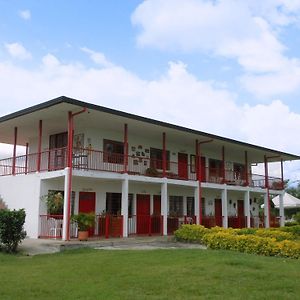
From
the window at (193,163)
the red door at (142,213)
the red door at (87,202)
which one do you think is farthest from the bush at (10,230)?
the window at (193,163)

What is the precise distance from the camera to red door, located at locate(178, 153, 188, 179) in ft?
86.7

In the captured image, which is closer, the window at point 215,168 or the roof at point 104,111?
the roof at point 104,111

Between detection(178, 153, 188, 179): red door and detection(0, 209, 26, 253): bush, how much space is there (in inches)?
465

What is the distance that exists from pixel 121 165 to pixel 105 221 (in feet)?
11.4

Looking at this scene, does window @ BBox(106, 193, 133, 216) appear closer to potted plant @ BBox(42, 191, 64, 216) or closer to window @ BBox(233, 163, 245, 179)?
potted plant @ BBox(42, 191, 64, 216)

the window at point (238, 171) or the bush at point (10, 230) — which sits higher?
the window at point (238, 171)

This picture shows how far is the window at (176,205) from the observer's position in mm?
26484

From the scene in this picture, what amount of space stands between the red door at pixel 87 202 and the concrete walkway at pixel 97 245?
11.4 ft

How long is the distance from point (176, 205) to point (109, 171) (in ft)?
23.7

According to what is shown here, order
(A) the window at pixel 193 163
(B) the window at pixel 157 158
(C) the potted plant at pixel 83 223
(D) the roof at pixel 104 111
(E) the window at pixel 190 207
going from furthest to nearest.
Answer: (A) the window at pixel 193 163 → (E) the window at pixel 190 207 → (B) the window at pixel 157 158 → (C) the potted plant at pixel 83 223 → (D) the roof at pixel 104 111

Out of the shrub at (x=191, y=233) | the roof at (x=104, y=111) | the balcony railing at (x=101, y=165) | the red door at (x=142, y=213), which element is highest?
the roof at (x=104, y=111)

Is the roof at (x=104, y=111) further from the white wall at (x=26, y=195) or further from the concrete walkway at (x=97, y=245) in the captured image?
the concrete walkway at (x=97, y=245)

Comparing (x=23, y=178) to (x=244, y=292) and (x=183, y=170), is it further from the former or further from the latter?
(x=244, y=292)

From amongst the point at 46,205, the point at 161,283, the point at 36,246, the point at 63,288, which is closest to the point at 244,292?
the point at 161,283
